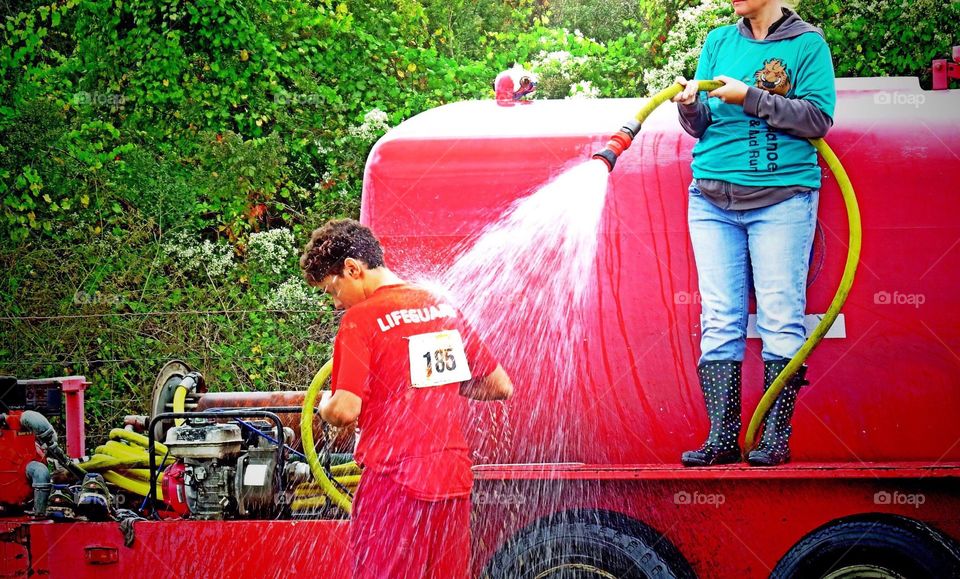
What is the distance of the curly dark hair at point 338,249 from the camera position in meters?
3.70

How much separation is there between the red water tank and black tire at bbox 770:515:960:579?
290 millimetres

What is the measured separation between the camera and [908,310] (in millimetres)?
3973

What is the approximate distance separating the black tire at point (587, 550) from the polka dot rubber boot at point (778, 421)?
0.56 meters

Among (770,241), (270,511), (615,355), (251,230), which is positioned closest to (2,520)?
(270,511)

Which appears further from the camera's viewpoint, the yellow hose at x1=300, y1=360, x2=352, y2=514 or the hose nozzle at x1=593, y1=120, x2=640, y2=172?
the yellow hose at x1=300, y1=360, x2=352, y2=514

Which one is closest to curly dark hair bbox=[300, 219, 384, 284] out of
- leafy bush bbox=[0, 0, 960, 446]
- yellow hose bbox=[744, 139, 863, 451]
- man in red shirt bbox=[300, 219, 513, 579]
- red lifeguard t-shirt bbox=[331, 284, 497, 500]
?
man in red shirt bbox=[300, 219, 513, 579]

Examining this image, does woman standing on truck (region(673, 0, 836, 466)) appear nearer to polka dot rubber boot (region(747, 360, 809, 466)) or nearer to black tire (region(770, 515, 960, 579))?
polka dot rubber boot (region(747, 360, 809, 466))

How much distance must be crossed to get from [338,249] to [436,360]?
0.60m

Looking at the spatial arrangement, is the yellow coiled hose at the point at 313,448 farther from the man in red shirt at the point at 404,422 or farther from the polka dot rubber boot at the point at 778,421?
the polka dot rubber boot at the point at 778,421

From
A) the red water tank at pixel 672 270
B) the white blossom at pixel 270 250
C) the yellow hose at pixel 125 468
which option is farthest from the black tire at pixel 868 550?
the white blossom at pixel 270 250

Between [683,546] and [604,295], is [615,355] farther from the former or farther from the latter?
[683,546]

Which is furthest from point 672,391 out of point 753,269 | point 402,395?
point 402,395

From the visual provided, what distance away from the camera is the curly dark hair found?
3.70 metres

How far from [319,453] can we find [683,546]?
83.2 inches
